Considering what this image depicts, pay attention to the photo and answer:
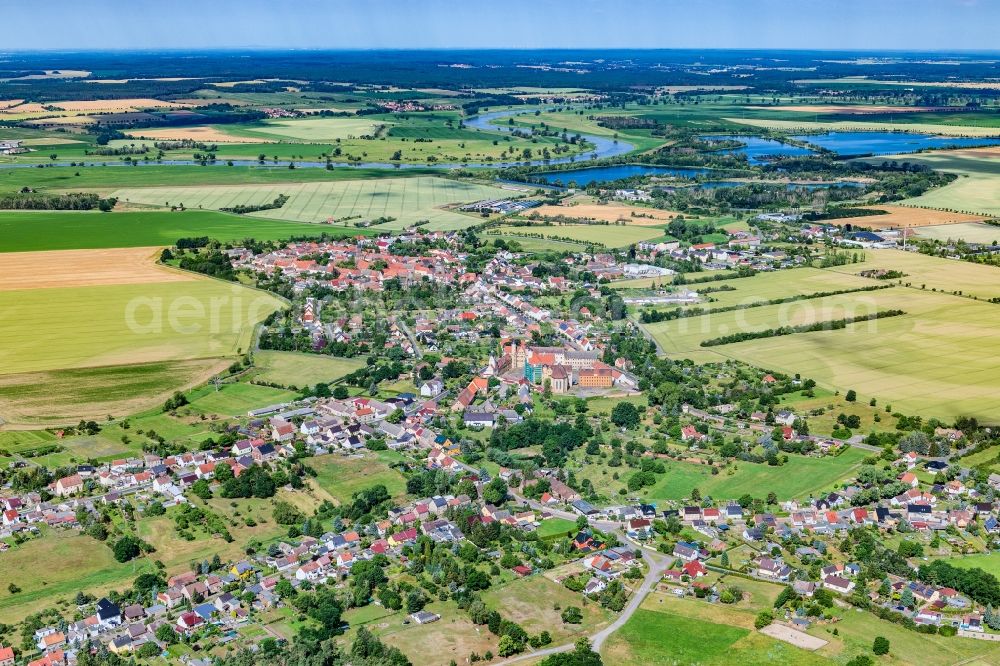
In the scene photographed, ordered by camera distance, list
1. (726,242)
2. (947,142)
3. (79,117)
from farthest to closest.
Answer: (79,117), (947,142), (726,242)

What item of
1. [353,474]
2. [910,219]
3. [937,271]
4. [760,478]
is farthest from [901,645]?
[910,219]

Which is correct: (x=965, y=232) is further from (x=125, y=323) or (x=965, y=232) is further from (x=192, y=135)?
(x=192, y=135)

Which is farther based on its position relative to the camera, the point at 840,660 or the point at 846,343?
the point at 846,343

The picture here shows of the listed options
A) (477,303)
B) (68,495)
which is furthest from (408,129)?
(68,495)

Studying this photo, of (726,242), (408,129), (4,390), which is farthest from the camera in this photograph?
(408,129)

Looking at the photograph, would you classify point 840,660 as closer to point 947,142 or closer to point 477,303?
point 477,303

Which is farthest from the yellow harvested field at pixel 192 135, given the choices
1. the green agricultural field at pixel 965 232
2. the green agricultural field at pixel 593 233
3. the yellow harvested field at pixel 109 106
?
the green agricultural field at pixel 965 232
